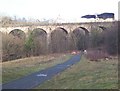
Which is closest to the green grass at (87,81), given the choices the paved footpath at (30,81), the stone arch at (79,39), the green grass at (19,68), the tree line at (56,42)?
the paved footpath at (30,81)

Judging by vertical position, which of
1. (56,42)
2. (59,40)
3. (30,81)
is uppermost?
(59,40)

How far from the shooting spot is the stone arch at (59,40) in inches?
2688

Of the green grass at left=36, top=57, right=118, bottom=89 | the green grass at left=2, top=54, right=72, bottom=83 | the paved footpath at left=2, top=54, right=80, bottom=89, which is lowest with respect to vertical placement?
the green grass at left=2, top=54, right=72, bottom=83

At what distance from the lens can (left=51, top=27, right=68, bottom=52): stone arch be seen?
68.3 metres

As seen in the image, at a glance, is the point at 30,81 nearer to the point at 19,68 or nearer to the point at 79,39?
the point at 19,68

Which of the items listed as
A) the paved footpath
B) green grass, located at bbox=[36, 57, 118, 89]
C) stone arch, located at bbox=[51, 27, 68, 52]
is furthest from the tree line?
green grass, located at bbox=[36, 57, 118, 89]

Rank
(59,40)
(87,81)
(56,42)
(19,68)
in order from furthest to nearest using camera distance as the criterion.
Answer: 1. (59,40)
2. (56,42)
3. (19,68)
4. (87,81)

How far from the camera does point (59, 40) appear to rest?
70.1 meters

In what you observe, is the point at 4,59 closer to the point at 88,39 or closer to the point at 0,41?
the point at 0,41

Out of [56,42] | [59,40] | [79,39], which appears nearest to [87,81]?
[56,42]

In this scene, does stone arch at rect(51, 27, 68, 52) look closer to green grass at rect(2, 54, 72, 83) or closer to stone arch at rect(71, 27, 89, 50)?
stone arch at rect(71, 27, 89, 50)

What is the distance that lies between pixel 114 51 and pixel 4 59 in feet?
59.7

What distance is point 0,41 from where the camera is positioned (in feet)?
145

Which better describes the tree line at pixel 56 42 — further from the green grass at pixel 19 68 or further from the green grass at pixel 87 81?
the green grass at pixel 87 81
